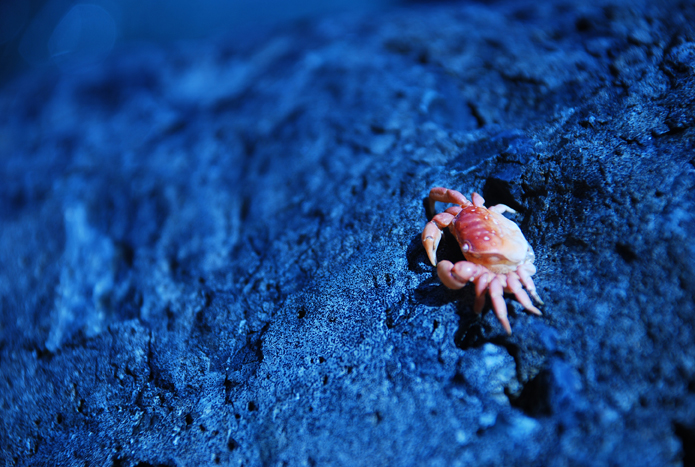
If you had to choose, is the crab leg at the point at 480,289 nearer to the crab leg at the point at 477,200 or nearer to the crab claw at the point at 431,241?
the crab claw at the point at 431,241

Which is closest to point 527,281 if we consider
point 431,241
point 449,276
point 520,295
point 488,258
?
point 520,295

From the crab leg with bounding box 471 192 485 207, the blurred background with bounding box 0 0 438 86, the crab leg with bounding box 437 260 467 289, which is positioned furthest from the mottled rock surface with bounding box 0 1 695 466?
the blurred background with bounding box 0 0 438 86

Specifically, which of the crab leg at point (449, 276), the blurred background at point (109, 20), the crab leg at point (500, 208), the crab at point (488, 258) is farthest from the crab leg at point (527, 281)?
the blurred background at point (109, 20)

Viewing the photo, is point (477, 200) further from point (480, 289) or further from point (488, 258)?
point (480, 289)

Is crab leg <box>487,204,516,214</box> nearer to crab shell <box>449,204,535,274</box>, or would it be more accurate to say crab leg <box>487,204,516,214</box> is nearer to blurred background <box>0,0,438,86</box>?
crab shell <box>449,204,535,274</box>

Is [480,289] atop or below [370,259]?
atop

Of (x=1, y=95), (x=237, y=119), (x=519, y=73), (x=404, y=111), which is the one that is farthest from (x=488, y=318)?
(x=1, y=95)
